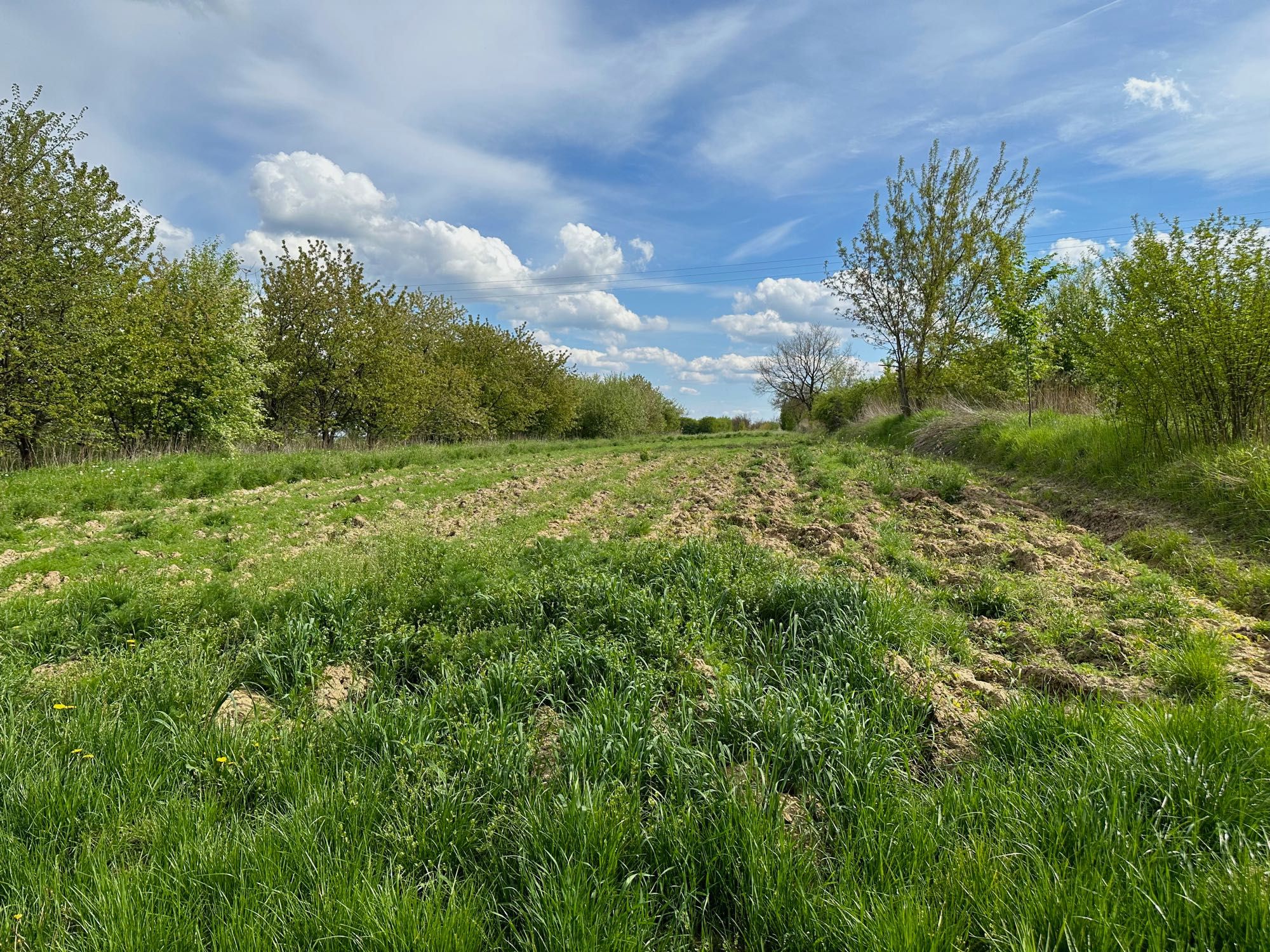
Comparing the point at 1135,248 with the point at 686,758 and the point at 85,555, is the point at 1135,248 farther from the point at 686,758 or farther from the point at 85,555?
the point at 85,555

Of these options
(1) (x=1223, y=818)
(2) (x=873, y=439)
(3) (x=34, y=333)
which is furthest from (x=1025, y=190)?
(3) (x=34, y=333)

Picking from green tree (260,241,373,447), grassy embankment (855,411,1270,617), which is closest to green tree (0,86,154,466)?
green tree (260,241,373,447)

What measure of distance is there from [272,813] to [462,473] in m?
Answer: 13.7

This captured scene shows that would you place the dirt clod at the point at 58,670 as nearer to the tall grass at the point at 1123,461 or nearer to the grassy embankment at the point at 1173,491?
the grassy embankment at the point at 1173,491

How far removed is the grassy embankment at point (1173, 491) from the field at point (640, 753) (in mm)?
389

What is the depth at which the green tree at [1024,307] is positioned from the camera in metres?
14.6

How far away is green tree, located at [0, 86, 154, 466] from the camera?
1263cm

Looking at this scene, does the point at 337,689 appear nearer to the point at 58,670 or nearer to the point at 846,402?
the point at 58,670

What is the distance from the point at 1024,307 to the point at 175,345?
81.3 feet

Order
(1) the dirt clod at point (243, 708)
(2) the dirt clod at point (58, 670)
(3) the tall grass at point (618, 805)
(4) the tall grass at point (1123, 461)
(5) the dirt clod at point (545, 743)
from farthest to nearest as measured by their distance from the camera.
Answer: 1. (4) the tall grass at point (1123, 461)
2. (2) the dirt clod at point (58, 670)
3. (1) the dirt clod at point (243, 708)
4. (5) the dirt clod at point (545, 743)
5. (3) the tall grass at point (618, 805)

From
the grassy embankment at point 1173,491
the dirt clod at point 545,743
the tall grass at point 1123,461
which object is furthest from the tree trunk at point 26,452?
the tall grass at point 1123,461

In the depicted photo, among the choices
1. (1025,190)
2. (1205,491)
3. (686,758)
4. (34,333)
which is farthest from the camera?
(1025,190)

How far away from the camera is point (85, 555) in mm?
6887

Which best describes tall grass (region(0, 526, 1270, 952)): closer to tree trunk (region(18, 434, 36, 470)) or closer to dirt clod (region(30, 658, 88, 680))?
dirt clod (region(30, 658, 88, 680))
